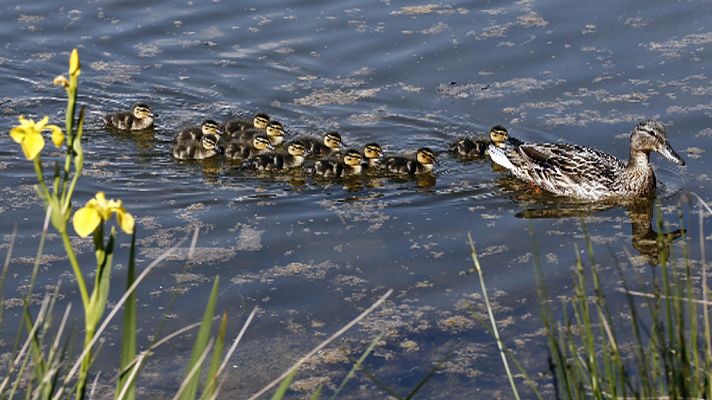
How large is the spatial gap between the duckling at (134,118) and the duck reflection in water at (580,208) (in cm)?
235

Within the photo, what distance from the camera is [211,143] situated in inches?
338

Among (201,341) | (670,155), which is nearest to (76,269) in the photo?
(201,341)

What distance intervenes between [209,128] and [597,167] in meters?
2.49

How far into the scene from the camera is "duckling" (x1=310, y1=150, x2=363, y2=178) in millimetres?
8352

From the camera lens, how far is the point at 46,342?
609cm

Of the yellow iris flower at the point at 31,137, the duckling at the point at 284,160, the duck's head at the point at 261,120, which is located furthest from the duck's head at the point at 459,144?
the yellow iris flower at the point at 31,137

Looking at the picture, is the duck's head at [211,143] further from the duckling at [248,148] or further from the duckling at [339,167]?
the duckling at [339,167]

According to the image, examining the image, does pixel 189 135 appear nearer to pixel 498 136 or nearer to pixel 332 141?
pixel 332 141

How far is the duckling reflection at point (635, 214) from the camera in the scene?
7.38 metres

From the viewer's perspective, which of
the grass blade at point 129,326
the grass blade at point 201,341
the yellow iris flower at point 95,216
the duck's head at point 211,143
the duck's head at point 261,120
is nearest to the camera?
the yellow iris flower at point 95,216

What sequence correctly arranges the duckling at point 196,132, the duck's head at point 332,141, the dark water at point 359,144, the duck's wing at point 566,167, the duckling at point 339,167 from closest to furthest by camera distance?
the dark water at point 359,144 < the duck's wing at point 566,167 < the duckling at point 339,167 < the duck's head at point 332,141 < the duckling at point 196,132

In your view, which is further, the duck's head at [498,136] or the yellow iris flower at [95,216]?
the duck's head at [498,136]

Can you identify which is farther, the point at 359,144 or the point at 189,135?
the point at 359,144

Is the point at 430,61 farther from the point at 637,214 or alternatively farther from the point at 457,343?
the point at 457,343
